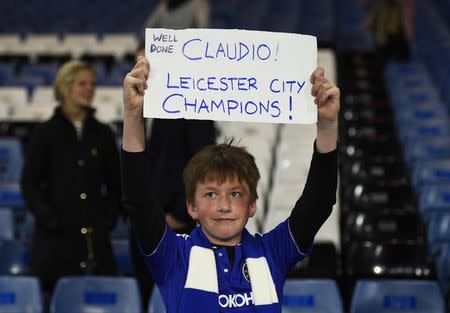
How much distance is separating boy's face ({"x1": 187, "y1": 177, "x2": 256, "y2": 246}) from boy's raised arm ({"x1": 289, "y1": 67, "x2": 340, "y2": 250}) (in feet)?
0.42

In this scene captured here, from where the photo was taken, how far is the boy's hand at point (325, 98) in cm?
238

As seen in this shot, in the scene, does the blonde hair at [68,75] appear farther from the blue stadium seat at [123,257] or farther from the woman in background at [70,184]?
the blue stadium seat at [123,257]

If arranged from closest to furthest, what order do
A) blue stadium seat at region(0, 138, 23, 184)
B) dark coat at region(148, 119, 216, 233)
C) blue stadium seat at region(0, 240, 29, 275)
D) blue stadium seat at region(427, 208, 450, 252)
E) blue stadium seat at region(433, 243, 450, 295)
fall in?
dark coat at region(148, 119, 216, 233) < blue stadium seat at region(433, 243, 450, 295) < blue stadium seat at region(0, 240, 29, 275) < blue stadium seat at region(427, 208, 450, 252) < blue stadium seat at region(0, 138, 23, 184)

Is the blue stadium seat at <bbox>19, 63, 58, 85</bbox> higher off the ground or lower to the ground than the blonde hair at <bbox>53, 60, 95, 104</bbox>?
higher

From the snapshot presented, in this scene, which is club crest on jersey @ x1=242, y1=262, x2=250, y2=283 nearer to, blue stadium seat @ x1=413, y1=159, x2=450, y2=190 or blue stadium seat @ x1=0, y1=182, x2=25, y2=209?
blue stadium seat @ x1=0, y1=182, x2=25, y2=209

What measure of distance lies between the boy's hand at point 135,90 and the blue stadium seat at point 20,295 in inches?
84.4

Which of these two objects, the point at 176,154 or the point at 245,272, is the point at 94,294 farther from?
the point at 245,272

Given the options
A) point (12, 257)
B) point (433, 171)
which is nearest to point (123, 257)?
point (12, 257)

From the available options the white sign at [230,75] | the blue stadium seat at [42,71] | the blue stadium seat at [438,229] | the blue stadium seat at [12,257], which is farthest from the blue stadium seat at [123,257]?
the blue stadium seat at [42,71]

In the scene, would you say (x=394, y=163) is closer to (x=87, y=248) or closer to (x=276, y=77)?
(x=87, y=248)

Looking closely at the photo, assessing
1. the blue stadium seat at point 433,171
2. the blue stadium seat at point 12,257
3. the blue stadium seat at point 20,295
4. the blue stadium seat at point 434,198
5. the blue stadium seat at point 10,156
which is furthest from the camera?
the blue stadium seat at point 10,156

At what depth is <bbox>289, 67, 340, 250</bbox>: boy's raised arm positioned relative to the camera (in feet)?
7.97

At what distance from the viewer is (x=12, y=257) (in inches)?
205

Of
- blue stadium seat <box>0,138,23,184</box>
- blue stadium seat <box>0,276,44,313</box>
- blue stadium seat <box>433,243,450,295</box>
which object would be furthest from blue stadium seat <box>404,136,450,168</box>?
blue stadium seat <box>0,276,44,313</box>
